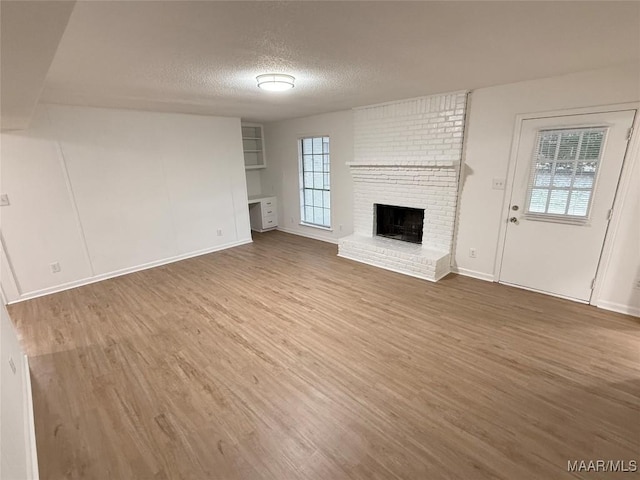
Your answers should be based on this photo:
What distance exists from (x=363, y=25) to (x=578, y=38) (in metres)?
1.53

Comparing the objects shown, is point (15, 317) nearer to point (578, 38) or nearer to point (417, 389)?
point (417, 389)

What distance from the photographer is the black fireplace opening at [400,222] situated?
4.54 meters

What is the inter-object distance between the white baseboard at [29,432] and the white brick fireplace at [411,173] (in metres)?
3.84

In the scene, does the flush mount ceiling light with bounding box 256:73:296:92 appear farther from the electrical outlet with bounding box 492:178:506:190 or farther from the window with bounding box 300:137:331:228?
the window with bounding box 300:137:331:228

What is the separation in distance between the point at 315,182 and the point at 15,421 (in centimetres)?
511

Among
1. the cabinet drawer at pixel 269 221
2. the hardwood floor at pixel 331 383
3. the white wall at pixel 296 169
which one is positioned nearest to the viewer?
the hardwood floor at pixel 331 383

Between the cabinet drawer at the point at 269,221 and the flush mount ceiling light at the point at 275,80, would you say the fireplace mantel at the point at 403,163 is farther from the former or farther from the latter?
the cabinet drawer at the point at 269,221

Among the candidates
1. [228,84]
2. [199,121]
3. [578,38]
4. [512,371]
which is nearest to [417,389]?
[512,371]

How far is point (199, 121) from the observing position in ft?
15.9

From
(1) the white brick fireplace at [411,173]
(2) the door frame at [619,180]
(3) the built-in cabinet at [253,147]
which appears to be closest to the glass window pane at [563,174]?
(2) the door frame at [619,180]

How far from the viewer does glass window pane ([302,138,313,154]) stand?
583 centimetres

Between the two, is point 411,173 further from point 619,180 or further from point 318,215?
point 318,215

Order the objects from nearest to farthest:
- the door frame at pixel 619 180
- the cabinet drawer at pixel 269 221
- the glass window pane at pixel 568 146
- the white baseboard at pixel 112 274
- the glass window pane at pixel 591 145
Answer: the door frame at pixel 619 180
the glass window pane at pixel 591 145
the glass window pane at pixel 568 146
the white baseboard at pixel 112 274
the cabinet drawer at pixel 269 221

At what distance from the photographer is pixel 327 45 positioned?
198cm
